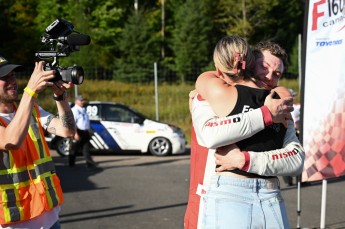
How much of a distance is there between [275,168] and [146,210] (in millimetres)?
6323

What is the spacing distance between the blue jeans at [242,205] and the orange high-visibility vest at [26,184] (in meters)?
1.20

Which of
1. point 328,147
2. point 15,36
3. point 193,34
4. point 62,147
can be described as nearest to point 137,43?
point 193,34

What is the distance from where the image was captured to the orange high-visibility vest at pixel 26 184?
3.89 m

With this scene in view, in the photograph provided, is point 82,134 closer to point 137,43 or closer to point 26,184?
point 26,184

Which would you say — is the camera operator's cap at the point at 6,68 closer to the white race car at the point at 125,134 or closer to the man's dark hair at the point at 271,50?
the man's dark hair at the point at 271,50

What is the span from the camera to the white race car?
17266 millimetres

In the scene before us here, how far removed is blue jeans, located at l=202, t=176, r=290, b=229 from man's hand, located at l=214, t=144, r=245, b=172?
69mm

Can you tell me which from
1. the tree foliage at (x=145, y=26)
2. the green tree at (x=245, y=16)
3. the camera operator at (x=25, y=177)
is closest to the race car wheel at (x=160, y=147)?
the camera operator at (x=25, y=177)

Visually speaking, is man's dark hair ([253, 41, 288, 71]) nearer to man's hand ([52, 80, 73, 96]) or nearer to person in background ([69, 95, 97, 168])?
man's hand ([52, 80, 73, 96])

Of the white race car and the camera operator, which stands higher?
the camera operator

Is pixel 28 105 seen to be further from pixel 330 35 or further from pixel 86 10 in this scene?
pixel 86 10

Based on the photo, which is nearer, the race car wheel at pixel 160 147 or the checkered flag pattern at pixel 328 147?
the checkered flag pattern at pixel 328 147

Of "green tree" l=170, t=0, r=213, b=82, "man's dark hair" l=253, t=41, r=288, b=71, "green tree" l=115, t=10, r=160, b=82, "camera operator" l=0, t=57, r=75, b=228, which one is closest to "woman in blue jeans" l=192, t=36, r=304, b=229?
"man's dark hair" l=253, t=41, r=288, b=71

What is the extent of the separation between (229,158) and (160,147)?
14303mm
